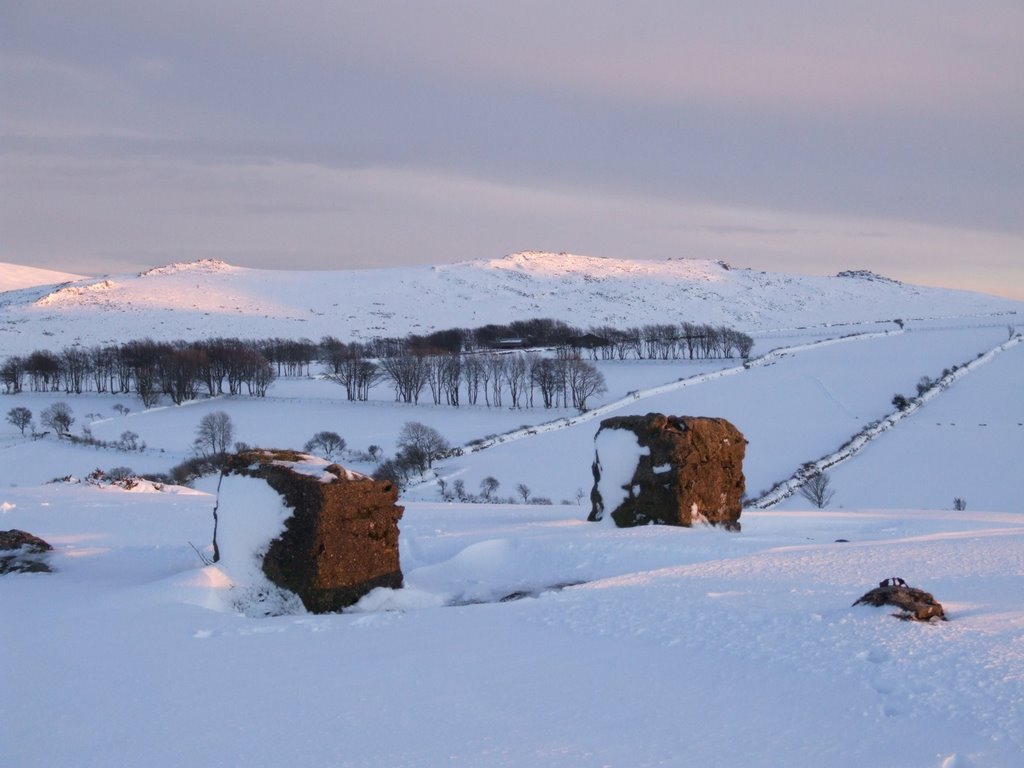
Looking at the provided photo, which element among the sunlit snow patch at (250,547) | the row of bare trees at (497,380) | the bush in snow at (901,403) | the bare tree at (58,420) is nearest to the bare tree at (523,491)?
the sunlit snow patch at (250,547)

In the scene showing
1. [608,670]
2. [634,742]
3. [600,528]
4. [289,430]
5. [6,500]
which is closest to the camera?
[634,742]

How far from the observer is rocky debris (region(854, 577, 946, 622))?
743cm

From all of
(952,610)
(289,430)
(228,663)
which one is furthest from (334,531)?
(289,430)

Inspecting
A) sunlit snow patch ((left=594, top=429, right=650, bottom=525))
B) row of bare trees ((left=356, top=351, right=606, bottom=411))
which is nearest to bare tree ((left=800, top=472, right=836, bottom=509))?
sunlit snow patch ((left=594, top=429, right=650, bottom=525))

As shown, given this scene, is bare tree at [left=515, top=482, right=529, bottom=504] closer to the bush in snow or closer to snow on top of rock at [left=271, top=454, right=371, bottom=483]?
snow on top of rock at [left=271, top=454, right=371, bottom=483]

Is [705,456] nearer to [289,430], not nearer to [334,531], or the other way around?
[334,531]

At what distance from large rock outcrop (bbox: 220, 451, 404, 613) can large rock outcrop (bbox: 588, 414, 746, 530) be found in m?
5.68

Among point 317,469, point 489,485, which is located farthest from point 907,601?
point 489,485

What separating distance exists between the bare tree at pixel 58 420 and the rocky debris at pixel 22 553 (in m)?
51.8

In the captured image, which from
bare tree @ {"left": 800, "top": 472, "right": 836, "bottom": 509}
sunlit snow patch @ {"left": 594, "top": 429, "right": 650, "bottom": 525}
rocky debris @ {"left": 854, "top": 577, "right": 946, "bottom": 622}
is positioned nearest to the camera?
rocky debris @ {"left": 854, "top": 577, "right": 946, "bottom": 622}

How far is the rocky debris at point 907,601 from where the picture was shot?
743cm

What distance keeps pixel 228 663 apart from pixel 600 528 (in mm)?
8321

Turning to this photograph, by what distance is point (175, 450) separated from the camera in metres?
54.0

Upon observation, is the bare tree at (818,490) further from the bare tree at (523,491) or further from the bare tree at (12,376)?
the bare tree at (12,376)
